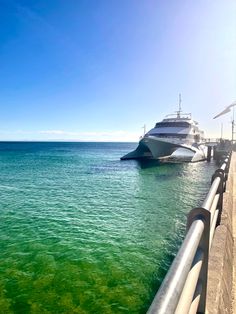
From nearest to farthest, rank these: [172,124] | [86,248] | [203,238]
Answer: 1. [203,238]
2. [86,248]
3. [172,124]

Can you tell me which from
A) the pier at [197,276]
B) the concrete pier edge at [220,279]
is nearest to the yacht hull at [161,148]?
the concrete pier edge at [220,279]

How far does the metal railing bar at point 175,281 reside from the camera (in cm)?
122

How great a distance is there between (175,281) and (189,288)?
0.57 meters

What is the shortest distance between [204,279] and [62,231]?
950cm

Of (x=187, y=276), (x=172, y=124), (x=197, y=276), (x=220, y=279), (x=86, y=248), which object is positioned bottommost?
(x=86, y=248)

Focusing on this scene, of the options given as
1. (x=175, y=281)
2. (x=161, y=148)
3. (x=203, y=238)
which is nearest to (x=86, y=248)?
(x=203, y=238)

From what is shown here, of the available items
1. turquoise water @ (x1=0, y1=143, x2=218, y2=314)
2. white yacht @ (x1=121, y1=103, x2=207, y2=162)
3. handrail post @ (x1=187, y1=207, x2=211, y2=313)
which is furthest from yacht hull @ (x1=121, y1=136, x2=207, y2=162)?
handrail post @ (x1=187, y1=207, x2=211, y2=313)

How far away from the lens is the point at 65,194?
61.7 ft

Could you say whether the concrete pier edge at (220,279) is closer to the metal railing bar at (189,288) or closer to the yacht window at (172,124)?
the metal railing bar at (189,288)

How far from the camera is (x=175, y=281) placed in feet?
4.64

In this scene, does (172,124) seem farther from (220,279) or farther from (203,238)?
(203,238)

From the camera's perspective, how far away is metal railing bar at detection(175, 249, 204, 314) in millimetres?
1610

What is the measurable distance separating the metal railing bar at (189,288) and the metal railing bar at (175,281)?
0.69 feet

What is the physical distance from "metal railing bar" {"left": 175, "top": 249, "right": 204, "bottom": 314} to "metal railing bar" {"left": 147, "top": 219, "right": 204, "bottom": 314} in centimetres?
21
